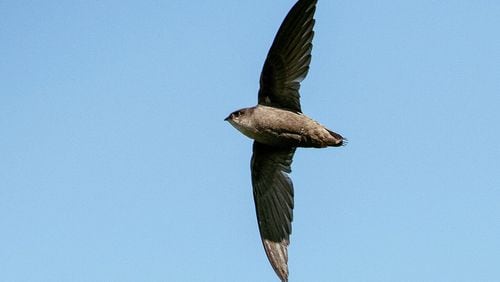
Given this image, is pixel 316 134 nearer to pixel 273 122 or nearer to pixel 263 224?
pixel 273 122

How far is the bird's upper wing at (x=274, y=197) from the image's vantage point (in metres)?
12.8

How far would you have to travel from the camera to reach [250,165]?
509 inches

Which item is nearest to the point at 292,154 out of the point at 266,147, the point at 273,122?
A: the point at 266,147

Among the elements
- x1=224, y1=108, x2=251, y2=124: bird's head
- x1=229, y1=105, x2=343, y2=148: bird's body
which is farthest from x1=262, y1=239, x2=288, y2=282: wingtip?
x1=224, y1=108, x2=251, y2=124: bird's head

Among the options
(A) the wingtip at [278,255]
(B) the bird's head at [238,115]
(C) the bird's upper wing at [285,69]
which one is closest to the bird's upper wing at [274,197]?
(A) the wingtip at [278,255]

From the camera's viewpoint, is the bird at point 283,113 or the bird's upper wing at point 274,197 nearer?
the bird at point 283,113

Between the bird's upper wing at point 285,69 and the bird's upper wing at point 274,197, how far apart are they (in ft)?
2.65

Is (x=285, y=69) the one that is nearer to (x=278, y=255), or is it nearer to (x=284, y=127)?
(x=284, y=127)

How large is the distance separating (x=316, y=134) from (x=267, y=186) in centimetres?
139

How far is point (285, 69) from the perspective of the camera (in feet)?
39.7

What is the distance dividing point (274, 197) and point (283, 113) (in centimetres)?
140

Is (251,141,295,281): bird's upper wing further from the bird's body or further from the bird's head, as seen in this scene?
the bird's head

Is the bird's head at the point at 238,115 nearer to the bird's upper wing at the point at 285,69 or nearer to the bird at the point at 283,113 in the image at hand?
the bird at the point at 283,113

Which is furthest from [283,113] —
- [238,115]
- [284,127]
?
[238,115]
